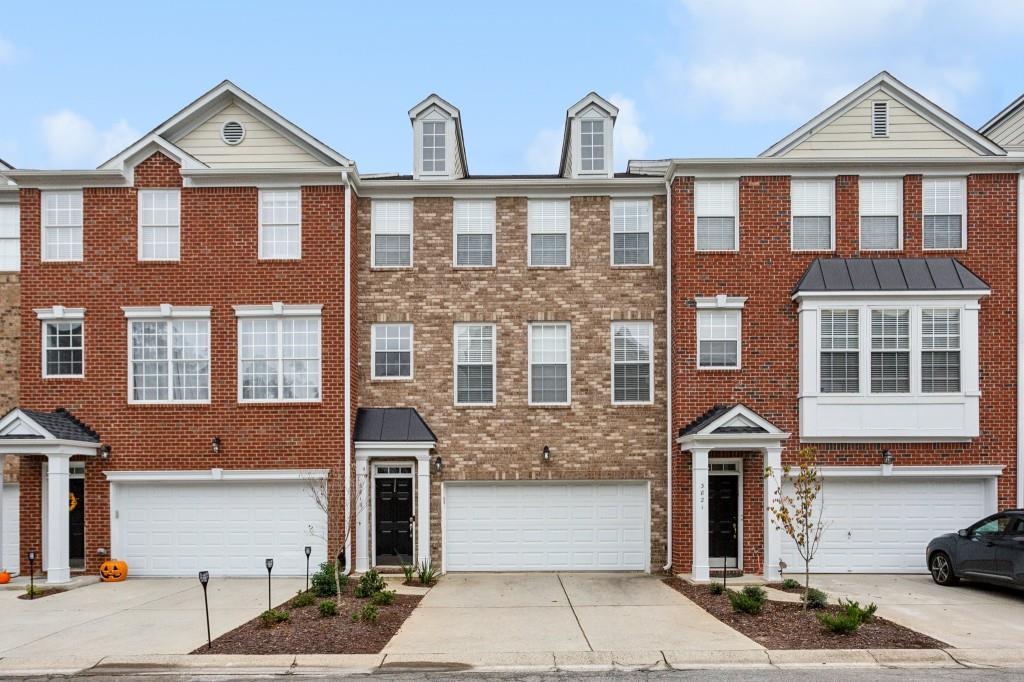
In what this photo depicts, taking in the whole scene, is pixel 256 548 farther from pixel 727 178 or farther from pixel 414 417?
pixel 727 178

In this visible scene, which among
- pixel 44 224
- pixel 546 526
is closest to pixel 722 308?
pixel 546 526

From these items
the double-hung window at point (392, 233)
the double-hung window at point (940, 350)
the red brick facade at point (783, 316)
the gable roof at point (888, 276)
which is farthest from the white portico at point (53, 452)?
the double-hung window at point (940, 350)

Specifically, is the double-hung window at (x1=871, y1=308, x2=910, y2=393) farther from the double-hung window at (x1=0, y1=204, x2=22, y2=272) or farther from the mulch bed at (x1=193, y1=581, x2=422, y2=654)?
the double-hung window at (x1=0, y1=204, x2=22, y2=272)

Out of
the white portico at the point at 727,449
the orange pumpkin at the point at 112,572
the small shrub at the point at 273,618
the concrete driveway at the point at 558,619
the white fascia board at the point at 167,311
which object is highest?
the white fascia board at the point at 167,311

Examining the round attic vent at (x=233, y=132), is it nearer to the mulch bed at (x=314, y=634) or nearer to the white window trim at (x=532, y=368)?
the white window trim at (x=532, y=368)

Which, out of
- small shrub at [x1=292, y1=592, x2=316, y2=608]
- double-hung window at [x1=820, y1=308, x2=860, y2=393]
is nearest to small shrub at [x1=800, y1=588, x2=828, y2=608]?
double-hung window at [x1=820, y1=308, x2=860, y2=393]

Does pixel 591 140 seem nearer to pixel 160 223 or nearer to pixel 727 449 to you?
pixel 727 449

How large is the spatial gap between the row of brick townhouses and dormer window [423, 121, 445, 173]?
2.52 ft

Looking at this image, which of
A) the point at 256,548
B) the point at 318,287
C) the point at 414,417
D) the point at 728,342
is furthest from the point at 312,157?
the point at 728,342

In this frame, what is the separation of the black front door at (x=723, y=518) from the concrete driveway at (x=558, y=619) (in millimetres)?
1738

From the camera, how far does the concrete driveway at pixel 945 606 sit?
11.7m

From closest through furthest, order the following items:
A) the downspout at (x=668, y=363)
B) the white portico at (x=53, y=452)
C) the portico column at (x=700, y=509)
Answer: the white portico at (x=53, y=452), the portico column at (x=700, y=509), the downspout at (x=668, y=363)

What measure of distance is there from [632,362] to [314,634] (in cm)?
944

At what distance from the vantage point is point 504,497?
18328mm
